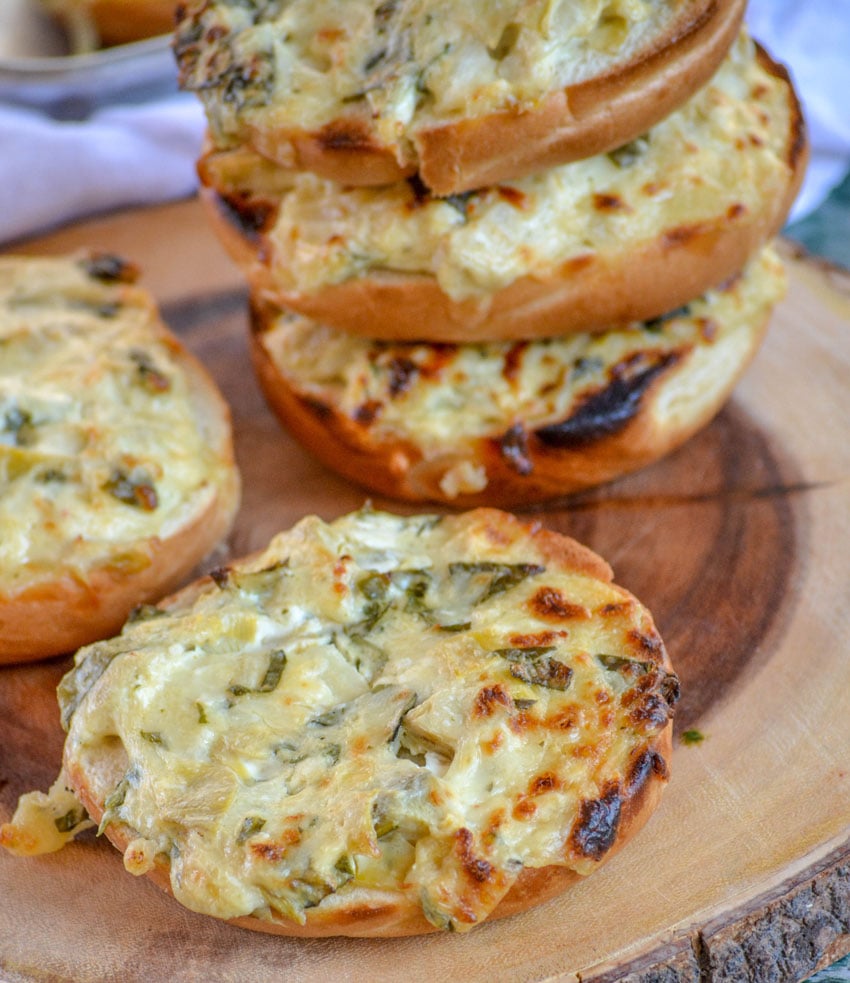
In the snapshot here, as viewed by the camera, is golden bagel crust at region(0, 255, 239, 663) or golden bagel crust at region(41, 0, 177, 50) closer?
golden bagel crust at region(0, 255, 239, 663)

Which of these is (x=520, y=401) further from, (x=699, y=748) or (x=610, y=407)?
(x=699, y=748)

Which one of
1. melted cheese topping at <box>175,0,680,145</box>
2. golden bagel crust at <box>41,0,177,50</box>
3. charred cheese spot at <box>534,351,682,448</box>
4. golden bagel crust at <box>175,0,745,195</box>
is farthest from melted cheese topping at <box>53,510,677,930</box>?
golden bagel crust at <box>41,0,177,50</box>

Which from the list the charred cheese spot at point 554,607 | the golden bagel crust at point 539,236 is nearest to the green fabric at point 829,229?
the golden bagel crust at point 539,236

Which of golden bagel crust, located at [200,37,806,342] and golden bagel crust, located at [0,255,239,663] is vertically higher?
golden bagel crust, located at [200,37,806,342]

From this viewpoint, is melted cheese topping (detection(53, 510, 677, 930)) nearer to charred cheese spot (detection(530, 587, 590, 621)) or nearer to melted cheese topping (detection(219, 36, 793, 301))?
charred cheese spot (detection(530, 587, 590, 621))

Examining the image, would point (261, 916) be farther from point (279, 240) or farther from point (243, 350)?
point (243, 350)

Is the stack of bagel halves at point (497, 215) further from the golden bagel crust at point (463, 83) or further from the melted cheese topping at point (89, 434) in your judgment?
the melted cheese topping at point (89, 434)

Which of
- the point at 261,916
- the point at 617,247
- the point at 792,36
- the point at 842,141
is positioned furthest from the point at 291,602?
the point at 792,36
